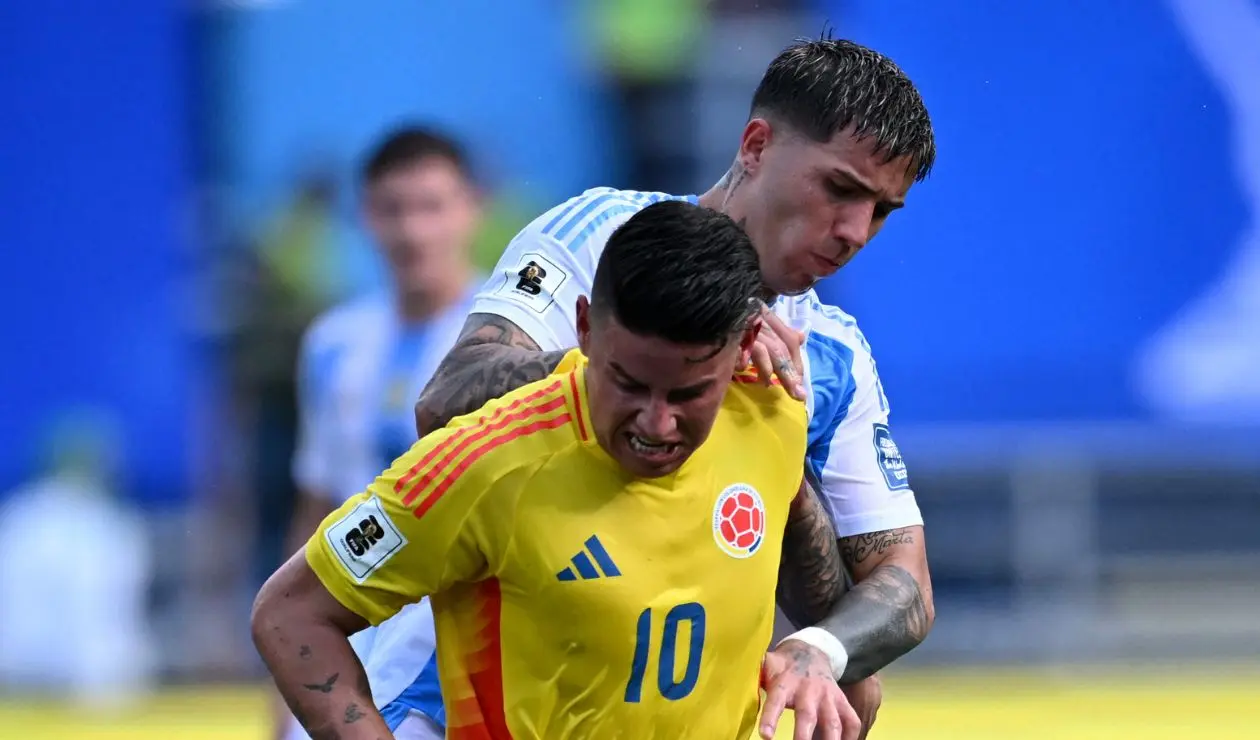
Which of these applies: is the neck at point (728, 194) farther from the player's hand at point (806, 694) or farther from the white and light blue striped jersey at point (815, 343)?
the player's hand at point (806, 694)

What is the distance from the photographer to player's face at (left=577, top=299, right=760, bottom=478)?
3.07m

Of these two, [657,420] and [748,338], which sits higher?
[748,338]

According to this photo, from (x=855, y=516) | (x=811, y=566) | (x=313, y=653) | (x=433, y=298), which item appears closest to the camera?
(x=313, y=653)

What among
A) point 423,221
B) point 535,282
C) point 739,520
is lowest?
point 739,520

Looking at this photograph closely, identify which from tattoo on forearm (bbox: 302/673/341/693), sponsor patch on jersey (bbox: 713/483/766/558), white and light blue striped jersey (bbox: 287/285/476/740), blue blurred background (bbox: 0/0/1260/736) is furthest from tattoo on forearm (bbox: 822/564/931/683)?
blue blurred background (bbox: 0/0/1260/736)

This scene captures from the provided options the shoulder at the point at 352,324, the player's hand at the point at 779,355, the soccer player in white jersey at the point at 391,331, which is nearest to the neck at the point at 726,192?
the player's hand at the point at 779,355

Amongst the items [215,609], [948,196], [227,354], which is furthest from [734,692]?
[948,196]

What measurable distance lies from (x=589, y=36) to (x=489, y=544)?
39.8 feet

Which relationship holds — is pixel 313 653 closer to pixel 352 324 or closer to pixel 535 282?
pixel 535 282

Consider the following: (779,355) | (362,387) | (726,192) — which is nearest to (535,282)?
(726,192)

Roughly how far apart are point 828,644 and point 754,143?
1021 millimetres

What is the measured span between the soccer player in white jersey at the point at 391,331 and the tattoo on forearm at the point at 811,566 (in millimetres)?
2101

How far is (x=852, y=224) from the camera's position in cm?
368

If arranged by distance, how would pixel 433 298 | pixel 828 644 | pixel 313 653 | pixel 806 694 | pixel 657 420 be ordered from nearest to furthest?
pixel 657 420
pixel 313 653
pixel 806 694
pixel 828 644
pixel 433 298
